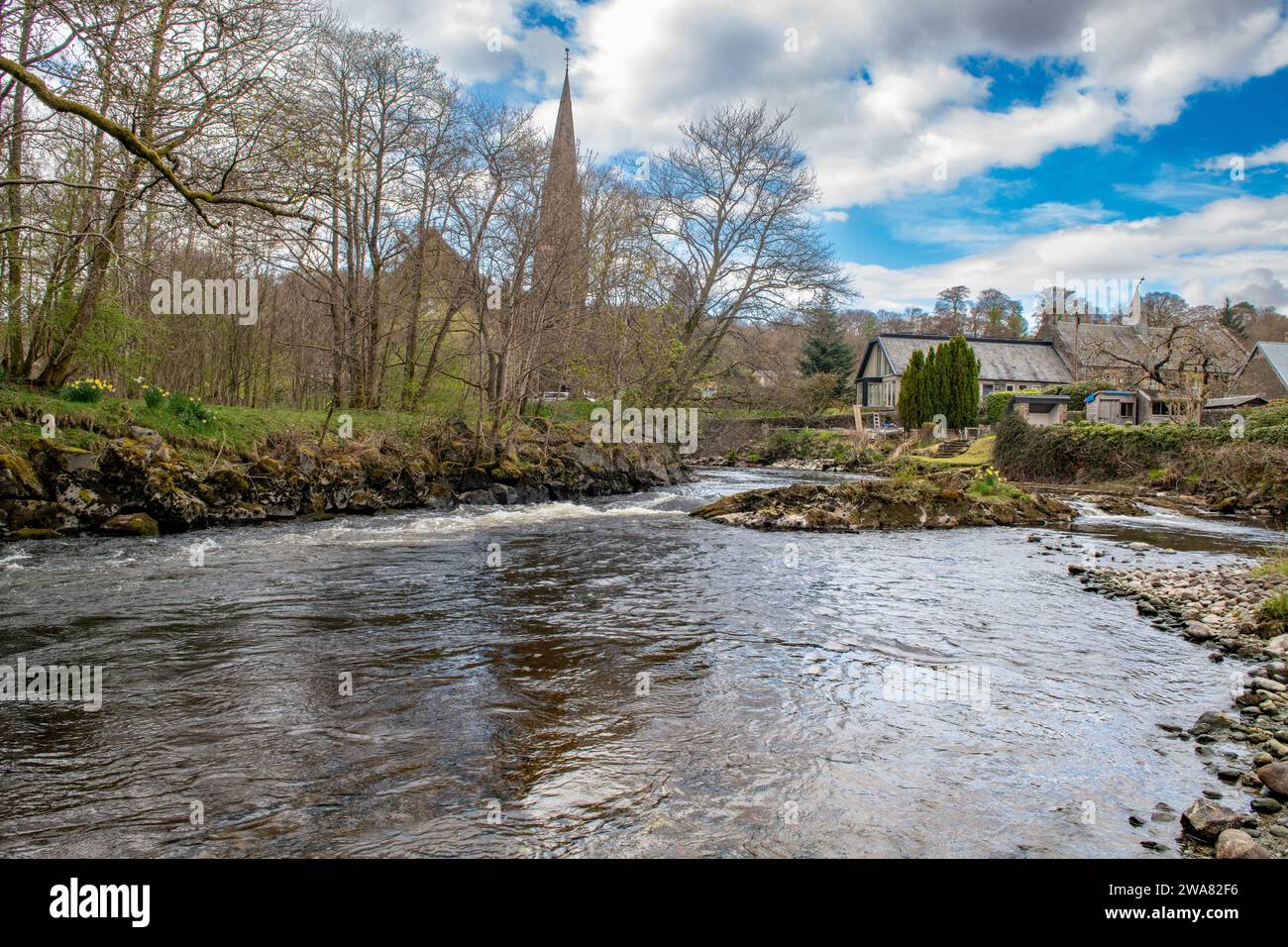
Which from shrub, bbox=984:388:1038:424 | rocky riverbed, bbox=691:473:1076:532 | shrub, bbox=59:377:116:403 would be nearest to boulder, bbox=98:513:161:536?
shrub, bbox=59:377:116:403

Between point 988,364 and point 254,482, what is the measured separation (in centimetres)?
5627

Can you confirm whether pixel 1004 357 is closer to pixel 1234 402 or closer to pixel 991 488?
pixel 1234 402

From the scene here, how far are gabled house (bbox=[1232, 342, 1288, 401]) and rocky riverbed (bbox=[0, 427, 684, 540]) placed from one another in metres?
39.4

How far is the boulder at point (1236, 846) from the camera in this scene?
356 centimetres

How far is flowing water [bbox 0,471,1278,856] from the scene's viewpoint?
13.3 ft

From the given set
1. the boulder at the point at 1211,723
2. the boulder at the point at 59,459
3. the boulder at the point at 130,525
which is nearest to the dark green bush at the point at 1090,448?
the boulder at the point at 1211,723

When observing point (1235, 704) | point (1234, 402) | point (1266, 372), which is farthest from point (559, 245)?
point (1266, 372)

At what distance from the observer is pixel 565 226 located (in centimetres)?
2089

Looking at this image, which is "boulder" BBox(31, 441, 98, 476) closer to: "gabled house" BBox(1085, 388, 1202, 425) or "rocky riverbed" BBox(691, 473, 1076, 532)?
"rocky riverbed" BBox(691, 473, 1076, 532)

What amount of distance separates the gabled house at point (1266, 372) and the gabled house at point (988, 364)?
15273 mm

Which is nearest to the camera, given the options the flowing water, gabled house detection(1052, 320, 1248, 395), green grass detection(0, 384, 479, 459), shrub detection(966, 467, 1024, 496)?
the flowing water
